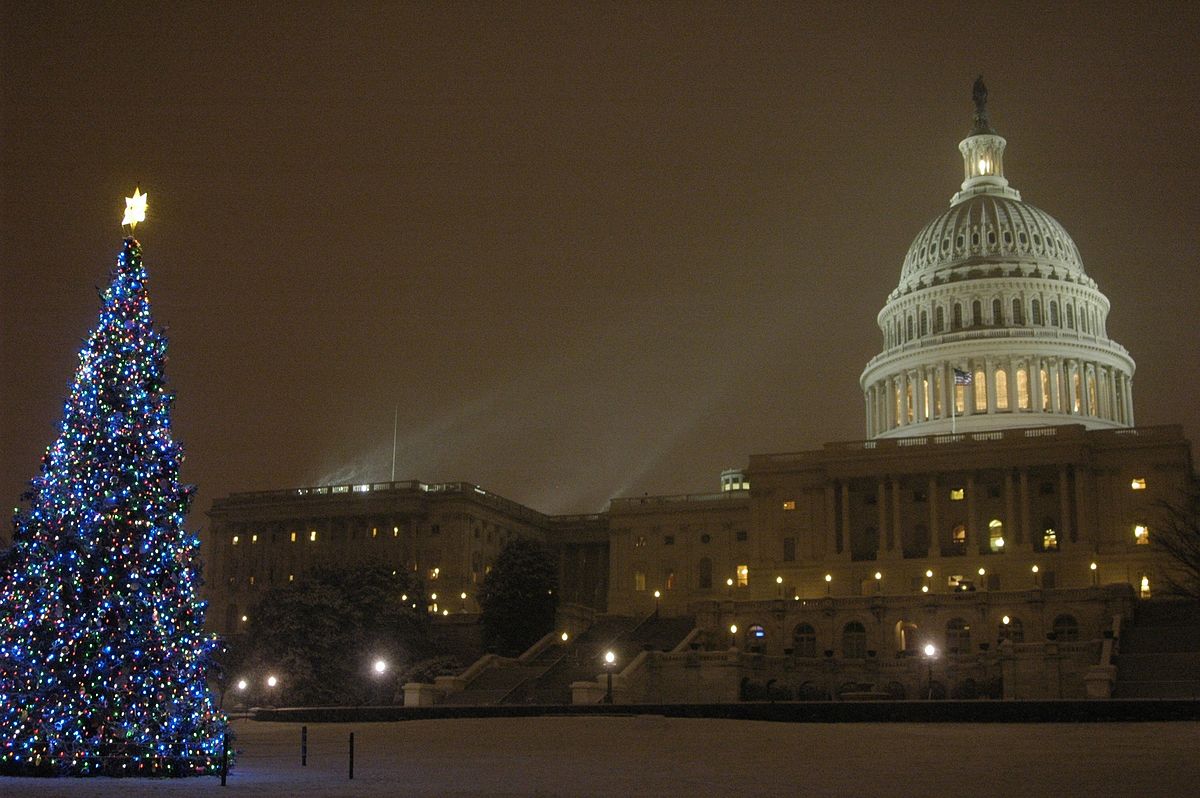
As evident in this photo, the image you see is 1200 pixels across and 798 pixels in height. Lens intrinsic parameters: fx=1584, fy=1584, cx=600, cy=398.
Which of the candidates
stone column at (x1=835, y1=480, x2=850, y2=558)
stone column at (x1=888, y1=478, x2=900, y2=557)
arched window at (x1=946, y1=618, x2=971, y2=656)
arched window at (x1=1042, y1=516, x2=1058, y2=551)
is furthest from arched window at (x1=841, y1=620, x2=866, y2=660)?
arched window at (x1=1042, y1=516, x2=1058, y2=551)

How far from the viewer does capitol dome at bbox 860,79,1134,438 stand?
137625mm

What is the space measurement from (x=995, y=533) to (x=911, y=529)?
6024 mm

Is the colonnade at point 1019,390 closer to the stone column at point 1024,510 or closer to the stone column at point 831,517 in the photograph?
the stone column at point 1024,510

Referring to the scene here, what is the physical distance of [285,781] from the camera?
31125 millimetres

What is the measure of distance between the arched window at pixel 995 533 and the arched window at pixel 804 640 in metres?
23.1

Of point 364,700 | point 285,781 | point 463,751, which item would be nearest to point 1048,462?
point 364,700

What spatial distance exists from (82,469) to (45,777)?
610cm

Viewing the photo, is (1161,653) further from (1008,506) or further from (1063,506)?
(1008,506)

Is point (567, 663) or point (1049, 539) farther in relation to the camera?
point (1049, 539)

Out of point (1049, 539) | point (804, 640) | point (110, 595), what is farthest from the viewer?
point (1049, 539)

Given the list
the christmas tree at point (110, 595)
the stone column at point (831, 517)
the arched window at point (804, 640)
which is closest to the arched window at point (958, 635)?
the arched window at point (804, 640)

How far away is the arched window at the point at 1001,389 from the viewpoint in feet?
451

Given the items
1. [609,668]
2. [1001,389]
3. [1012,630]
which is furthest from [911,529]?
[609,668]

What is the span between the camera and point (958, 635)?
8819 cm
